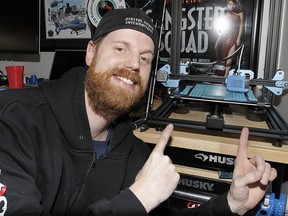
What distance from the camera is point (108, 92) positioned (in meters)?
0.82

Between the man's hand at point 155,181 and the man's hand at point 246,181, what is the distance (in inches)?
6.8

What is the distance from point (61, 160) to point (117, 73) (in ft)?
1.00

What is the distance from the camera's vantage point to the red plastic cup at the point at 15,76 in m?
1.65

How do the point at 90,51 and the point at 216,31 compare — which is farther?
the point at 216,31

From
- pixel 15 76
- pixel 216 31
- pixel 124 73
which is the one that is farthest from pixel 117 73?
pixel 15 76

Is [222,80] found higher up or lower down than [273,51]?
lower down

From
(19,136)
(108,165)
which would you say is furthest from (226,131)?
(19,136)

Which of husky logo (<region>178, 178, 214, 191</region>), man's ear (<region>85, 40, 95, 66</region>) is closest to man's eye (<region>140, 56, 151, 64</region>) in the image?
man's ear (<region>85, 40, 95, 66</region>)

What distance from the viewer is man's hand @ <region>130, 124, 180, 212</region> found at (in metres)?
0.64

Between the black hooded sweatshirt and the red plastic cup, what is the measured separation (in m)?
0.99

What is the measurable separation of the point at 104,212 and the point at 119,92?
1.20 ft

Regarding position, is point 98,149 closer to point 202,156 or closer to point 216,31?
point 202,156

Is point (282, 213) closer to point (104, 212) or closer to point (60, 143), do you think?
point (104, 212)

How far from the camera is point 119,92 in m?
0.83
